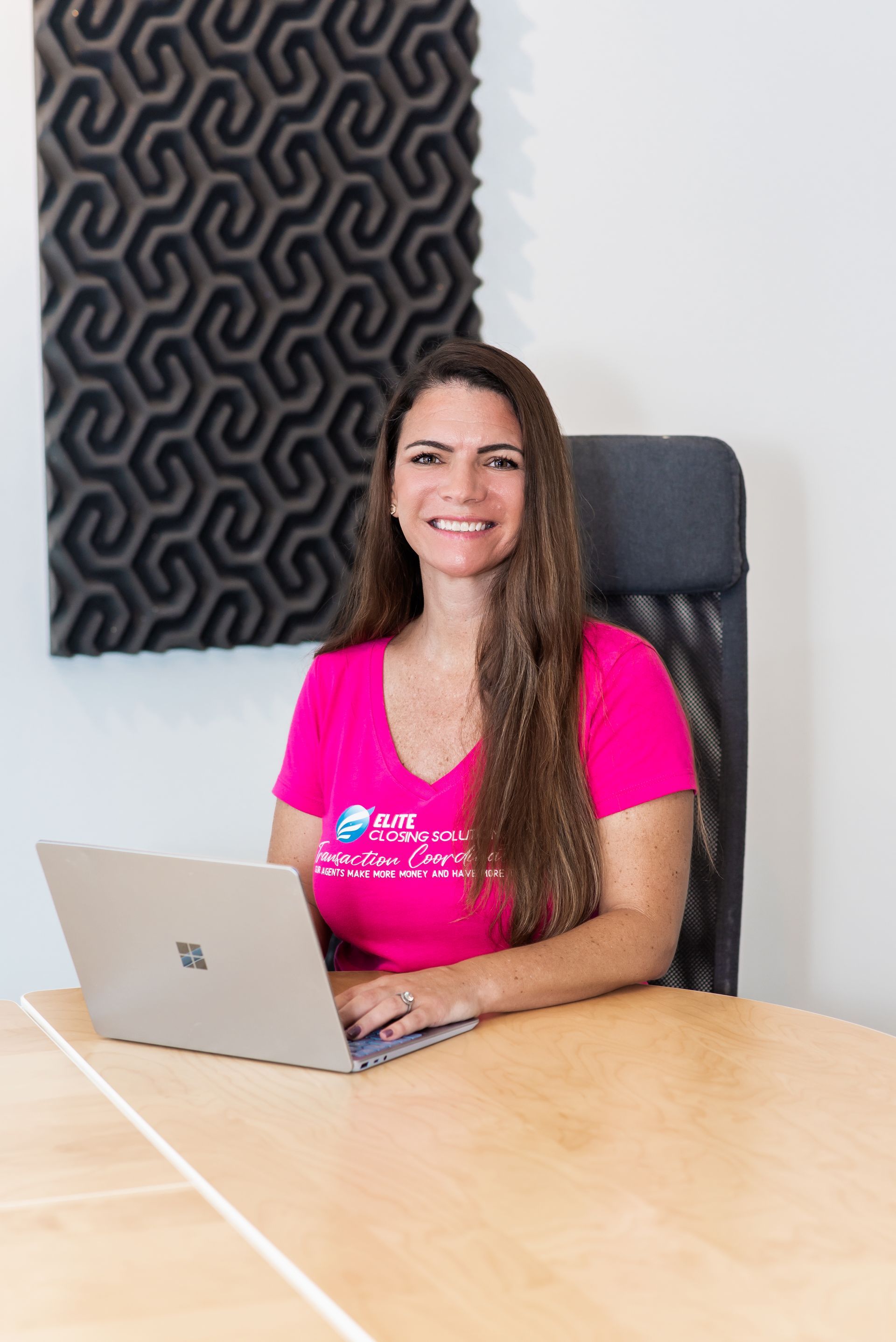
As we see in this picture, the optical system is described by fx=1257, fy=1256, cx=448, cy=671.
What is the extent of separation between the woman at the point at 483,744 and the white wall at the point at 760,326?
704 mm

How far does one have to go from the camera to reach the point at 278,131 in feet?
7.86

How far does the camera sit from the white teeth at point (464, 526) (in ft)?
5.75

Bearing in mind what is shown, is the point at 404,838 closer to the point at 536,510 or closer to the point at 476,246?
the point at 536,510

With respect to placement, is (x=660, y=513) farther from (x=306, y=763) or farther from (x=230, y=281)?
(x=230, y=281)

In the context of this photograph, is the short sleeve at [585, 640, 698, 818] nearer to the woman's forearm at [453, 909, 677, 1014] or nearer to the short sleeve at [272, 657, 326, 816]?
the woman's forearm at [453, 909, 677, 1014]

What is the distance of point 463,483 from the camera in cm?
175

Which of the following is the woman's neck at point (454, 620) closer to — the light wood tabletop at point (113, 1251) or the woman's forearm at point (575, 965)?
the woman's forearm at point (575, 965)

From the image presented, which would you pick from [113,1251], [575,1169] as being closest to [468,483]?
[575,1169]

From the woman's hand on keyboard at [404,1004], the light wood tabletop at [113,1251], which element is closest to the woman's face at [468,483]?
the woman's hand on keyboard at [404,1004]

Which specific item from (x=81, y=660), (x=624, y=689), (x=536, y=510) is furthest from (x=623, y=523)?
(x=81, y=660)

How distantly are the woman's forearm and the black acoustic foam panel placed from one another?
1168mm

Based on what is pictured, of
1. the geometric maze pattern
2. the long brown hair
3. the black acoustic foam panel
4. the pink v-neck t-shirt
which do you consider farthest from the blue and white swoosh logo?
the black acoustic foam panel

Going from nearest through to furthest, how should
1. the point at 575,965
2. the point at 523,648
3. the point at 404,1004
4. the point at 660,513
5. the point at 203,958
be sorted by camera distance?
the point at 203,958 < the point at 404,1004 < the point at 575,965 < the point at 523,648 < the point at 660,513

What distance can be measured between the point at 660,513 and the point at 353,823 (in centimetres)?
63
